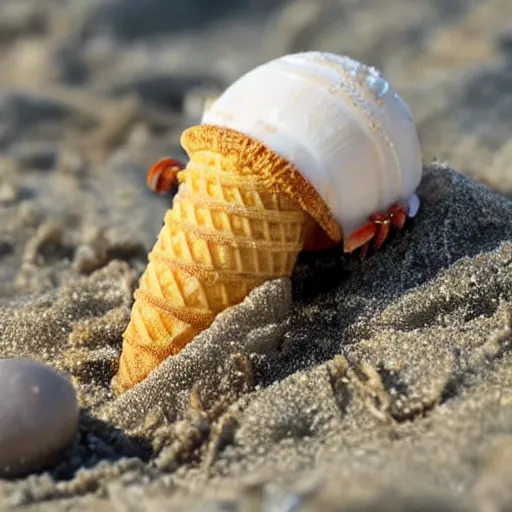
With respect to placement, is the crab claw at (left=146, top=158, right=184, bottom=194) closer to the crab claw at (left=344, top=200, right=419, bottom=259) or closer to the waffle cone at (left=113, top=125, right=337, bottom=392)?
the waffle cone at (left=113, top=125, right=337, bottom=392)

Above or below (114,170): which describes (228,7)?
above

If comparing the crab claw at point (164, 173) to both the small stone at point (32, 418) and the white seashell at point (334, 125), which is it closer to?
the white seashell at point (334, 125)

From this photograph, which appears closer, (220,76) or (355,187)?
(355,187)

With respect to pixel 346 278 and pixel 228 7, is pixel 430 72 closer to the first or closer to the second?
pixel 228 7

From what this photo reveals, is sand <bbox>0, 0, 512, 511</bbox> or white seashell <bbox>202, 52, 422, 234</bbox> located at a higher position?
white seashell <bbox>202, 52, 422, 234</bbox>

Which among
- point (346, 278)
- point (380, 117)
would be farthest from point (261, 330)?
point (380, 117)

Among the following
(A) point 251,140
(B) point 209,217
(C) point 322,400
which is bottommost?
(C) point 322,400

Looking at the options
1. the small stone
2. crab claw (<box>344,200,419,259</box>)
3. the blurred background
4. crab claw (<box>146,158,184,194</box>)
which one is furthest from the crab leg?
the blurred background
